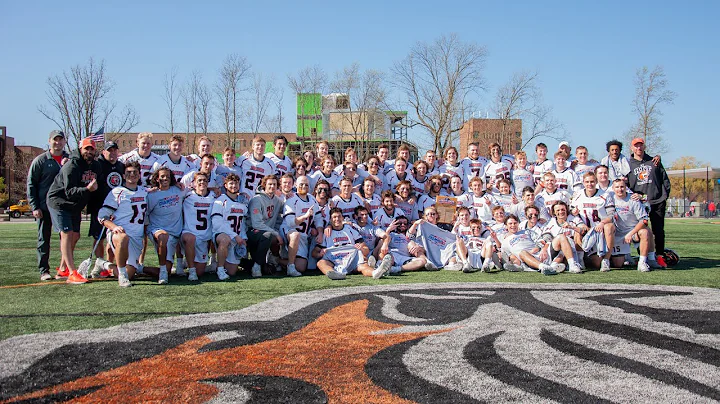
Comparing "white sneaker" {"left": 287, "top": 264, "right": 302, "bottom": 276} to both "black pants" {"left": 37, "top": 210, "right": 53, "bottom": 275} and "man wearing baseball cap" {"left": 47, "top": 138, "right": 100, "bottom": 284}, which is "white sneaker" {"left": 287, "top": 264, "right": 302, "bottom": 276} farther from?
"black pants" {"left": 37, "top": 210, "right": 53, "bottom": 275}

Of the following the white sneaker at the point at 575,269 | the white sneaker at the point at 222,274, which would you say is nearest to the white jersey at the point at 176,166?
the white sneaker at the point at 222,274

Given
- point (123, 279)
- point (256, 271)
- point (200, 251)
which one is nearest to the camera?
point (123, 279)

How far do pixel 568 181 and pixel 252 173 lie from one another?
5.37 m

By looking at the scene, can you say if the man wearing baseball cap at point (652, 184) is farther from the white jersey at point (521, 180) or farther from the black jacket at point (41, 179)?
the black jacket at point (41, 179)

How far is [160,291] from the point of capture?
6.25 metres

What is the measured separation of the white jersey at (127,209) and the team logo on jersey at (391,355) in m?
2.72

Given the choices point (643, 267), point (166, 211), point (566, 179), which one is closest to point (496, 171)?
point (566, 179)

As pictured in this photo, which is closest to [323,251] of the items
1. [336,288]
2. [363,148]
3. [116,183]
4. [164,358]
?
[336,288]

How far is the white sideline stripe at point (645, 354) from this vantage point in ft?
10.6

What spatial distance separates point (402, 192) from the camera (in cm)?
897

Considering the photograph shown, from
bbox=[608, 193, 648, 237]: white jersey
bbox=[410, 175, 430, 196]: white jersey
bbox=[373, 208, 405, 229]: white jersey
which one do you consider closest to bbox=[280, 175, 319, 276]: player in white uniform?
bbox=[373, 208, 405, 229]: white jersey

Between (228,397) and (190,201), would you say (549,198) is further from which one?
(228,397)

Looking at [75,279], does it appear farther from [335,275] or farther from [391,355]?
[391,355]

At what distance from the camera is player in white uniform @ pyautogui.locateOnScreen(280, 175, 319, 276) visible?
808 cm
